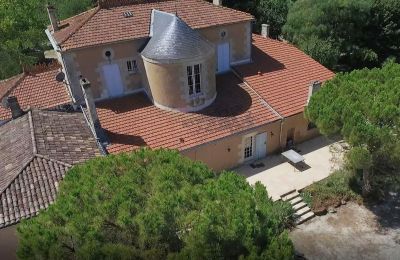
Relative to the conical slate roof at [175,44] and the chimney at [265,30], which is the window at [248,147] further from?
the chimney at [265,30]

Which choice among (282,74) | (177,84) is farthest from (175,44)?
(282,74)

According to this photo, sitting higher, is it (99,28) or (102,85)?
(99,28)

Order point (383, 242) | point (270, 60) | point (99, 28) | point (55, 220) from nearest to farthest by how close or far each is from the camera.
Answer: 1. point (55, 220)
2. point (383, 242)
3. point (99, 28)
4. point (270, 60)

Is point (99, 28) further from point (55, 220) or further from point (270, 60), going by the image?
point (55, 220)

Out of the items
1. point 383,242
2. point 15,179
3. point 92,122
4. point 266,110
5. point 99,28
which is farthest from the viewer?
point 266,110

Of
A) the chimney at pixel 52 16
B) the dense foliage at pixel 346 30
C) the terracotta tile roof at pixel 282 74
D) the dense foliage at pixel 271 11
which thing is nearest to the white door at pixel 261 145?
the terracotta tile roof at pixel 282 74

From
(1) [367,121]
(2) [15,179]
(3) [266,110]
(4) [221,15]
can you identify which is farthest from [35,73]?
(1) [367,121]
